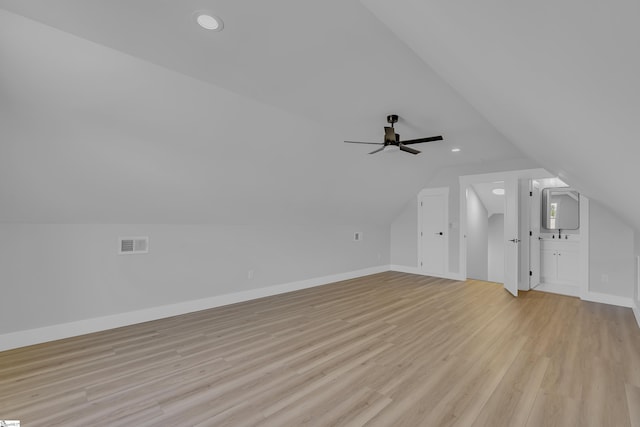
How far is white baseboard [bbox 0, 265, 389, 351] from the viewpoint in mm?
3066

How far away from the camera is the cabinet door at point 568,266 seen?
5.60m

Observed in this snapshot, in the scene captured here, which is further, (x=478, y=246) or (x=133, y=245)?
(x=478, y=246)

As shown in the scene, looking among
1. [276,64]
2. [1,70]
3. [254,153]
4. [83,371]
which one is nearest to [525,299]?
[254,153]

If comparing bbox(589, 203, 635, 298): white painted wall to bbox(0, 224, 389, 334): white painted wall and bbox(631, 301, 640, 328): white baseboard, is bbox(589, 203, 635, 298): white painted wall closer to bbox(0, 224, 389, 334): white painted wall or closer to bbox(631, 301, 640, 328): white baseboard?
bbox(631, 301, 640, 328): white baseboard

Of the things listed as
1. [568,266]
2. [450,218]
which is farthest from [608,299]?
[450,218]

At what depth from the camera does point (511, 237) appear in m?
5.34

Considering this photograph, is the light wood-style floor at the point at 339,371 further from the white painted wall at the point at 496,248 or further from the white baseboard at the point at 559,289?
the white painted wall at the point at 496,248

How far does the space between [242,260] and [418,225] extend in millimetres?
4393

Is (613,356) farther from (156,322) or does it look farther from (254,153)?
(156,322)

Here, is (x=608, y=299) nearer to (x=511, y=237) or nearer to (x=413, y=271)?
(x=511, y=237)

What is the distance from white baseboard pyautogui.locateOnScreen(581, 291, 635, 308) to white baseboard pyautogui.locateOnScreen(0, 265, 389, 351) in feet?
16.0

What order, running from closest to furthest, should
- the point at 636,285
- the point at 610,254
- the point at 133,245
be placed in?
the point at 133,245
the point at 636,285
the point at 610,254

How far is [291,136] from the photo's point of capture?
3.80m

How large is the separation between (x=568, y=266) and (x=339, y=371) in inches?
222
